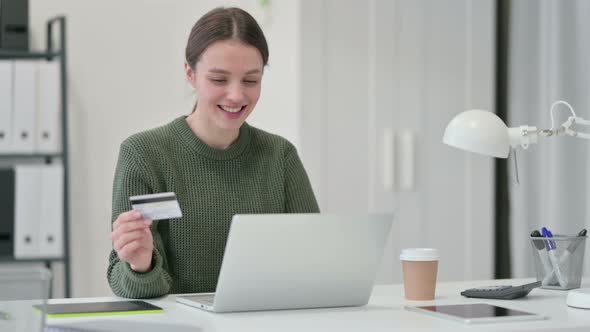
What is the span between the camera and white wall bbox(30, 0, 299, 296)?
360cm

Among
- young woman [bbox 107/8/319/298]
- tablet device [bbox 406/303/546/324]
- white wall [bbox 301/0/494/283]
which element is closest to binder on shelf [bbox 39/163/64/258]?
white wall [bbox 301/0/494/283]

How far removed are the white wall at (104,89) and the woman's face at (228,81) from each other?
5.15 feet

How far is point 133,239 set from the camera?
164 centimetres

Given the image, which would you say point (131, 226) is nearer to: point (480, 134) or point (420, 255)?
point (420, 255)

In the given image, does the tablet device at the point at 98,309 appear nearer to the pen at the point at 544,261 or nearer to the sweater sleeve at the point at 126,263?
the sweater sleeve at the point at 126,263

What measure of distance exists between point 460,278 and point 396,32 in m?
0.96

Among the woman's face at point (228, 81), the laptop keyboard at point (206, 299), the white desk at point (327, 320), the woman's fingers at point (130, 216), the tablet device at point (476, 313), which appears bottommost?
the white desk at point (327, 320)

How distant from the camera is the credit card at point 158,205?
1.52 m

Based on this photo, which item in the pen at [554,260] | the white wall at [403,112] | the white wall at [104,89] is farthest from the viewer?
the white wall at [104,89]

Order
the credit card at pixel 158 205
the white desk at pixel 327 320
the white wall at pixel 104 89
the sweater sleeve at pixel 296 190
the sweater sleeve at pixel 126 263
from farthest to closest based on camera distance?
1. the white wall at pixel 104 89
2. the sweater sleeve at pixel 296 190
3. the sweater sleeve at pixel 126 263
4. the credit card at pixel 158 205
5. the white desk at pixel 327 320

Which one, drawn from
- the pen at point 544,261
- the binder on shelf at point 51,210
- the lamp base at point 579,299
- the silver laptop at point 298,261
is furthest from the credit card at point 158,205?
the binder on shelf at point 51,210

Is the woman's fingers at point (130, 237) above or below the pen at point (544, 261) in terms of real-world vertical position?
above

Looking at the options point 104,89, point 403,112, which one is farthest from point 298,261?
point 104,89

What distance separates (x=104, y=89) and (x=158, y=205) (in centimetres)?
220
